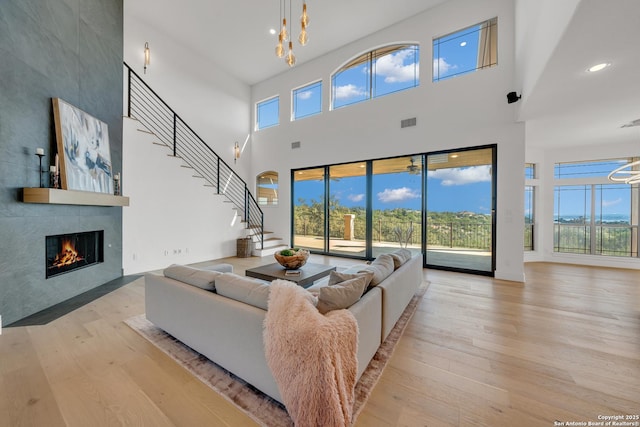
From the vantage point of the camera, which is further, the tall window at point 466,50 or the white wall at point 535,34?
the tall window at point 466,50

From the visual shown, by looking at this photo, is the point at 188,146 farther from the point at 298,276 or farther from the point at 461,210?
the point at 461,210

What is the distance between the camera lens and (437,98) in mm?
5223

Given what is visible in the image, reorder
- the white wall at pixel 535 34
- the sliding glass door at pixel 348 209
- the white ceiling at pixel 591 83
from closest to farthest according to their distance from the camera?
1. the white ceiling at pixel 591 83
2. the white wall at pixel 535 34
3. the sliding glass door at pixel 348 209

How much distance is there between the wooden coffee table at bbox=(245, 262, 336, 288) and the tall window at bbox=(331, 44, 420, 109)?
468cm

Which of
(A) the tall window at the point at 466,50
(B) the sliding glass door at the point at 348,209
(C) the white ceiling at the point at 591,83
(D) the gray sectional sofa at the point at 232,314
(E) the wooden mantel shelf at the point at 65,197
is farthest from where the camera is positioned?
(B) the sliding glass door at the point at 348,209

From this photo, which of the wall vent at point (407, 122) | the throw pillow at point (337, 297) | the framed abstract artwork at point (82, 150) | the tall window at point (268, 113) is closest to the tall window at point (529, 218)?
the wall vent at point (407, 122)

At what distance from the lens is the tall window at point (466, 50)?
483cm

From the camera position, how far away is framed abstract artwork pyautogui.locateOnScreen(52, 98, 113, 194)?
3.22m

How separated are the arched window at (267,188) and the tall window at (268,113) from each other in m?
1.66

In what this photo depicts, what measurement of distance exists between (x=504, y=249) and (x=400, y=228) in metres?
2.02

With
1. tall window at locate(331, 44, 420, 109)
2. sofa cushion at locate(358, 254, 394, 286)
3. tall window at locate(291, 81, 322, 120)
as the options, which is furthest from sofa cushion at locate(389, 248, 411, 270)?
tall window at locate(291, 81, 322, 120)

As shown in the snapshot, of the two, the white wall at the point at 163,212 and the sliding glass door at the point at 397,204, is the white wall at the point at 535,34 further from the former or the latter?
the white wall at the point at 163,212

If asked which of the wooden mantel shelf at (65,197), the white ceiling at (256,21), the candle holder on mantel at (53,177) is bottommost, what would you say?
the wooden mantel shelf at (65,197)

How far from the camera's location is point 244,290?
1.88 m
